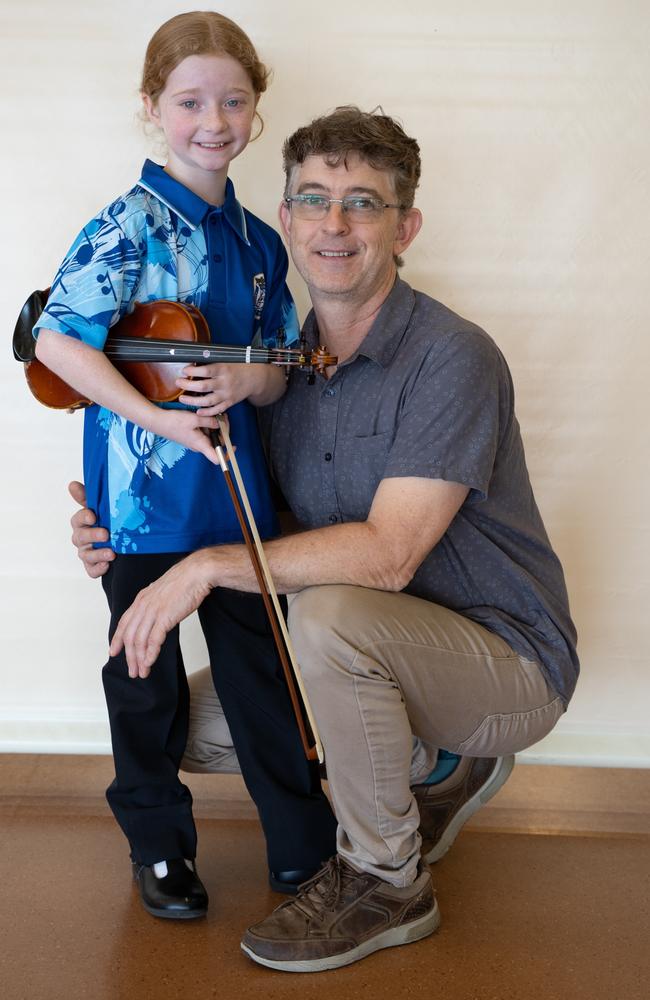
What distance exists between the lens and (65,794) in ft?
7.95

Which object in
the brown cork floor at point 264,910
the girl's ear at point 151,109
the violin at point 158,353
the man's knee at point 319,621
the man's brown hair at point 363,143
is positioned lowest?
the brown cork floor at point 264,910

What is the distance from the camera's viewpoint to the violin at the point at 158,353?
1764 millimetres

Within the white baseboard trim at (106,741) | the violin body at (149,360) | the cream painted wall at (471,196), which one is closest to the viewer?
the violin body at (149,360)

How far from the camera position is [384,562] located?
1793 mm

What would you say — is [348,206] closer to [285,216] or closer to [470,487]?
[285,216]

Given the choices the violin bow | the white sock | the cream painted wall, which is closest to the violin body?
the violin bow

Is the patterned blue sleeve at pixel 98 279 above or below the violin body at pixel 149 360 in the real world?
above

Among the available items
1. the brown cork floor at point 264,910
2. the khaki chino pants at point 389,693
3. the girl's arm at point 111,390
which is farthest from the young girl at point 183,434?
the khaki chino pants at point 389,693

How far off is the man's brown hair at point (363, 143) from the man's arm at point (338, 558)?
557 mm

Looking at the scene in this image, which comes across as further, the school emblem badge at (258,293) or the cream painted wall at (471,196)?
the cream painted wall at (471,196)

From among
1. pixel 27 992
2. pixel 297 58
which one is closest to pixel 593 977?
pixel 27 992

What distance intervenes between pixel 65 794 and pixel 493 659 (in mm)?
1104

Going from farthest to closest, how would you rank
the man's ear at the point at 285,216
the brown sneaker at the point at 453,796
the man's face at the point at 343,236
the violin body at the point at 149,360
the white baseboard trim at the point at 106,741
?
the white baseboard trim at the point at 106,741 < the brown sneaker at the point at 453,796 < the man's ear at the point at 285,216 < the man's face at the point at 343,236 < the violin body at the point at 149,360

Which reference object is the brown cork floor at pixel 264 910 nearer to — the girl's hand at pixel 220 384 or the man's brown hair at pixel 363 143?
the girl's hand at pixel 220 384
